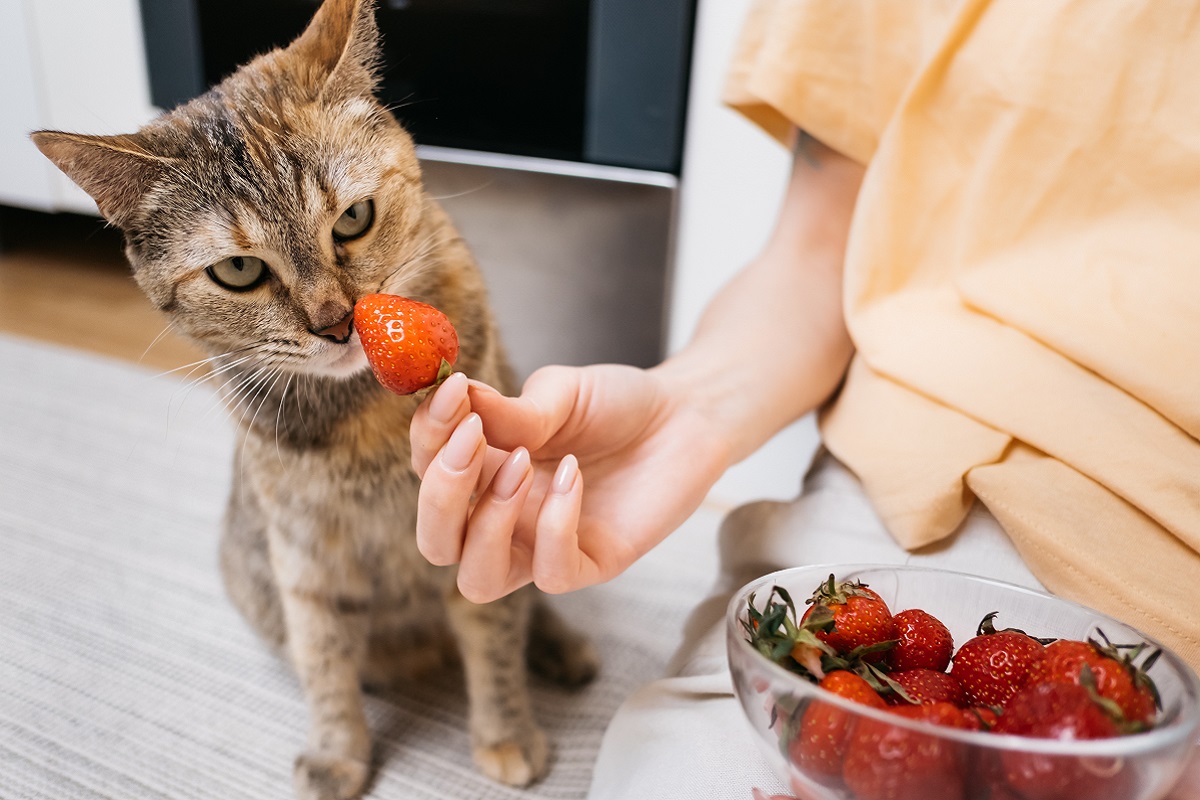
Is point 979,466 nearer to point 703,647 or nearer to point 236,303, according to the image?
point 703,647

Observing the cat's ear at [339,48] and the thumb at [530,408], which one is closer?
the thumb at [530,408]

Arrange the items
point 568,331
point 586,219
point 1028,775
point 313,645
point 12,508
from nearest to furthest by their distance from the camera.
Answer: point 1028,775 < point 313,645 < point 12,508 < point 586,219 < point 568,331

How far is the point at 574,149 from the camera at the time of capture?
162 cm

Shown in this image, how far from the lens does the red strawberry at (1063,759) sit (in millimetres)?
398

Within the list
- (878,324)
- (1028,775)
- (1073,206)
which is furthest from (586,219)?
(1028,775)

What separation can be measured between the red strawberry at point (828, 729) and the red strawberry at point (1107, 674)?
0.09 m

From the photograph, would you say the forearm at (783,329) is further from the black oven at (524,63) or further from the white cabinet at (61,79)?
the white cabinet at (61,79)

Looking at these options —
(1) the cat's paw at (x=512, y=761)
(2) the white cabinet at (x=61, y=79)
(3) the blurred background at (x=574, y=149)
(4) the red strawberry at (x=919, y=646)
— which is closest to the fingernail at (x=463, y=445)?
(4) the red strawberry at (x=919, y=646)

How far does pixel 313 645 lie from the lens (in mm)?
937

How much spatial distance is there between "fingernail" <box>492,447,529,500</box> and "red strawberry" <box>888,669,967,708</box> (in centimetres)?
26

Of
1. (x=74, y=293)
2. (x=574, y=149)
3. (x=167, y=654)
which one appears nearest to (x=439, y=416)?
(x=167, y=654)

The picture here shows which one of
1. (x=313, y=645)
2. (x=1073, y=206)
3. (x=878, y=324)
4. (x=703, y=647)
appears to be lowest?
(x=313, y=645)

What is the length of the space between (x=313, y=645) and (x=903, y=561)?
629mm

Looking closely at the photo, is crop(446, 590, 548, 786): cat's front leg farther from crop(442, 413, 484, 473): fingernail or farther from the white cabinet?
the white cabinet
